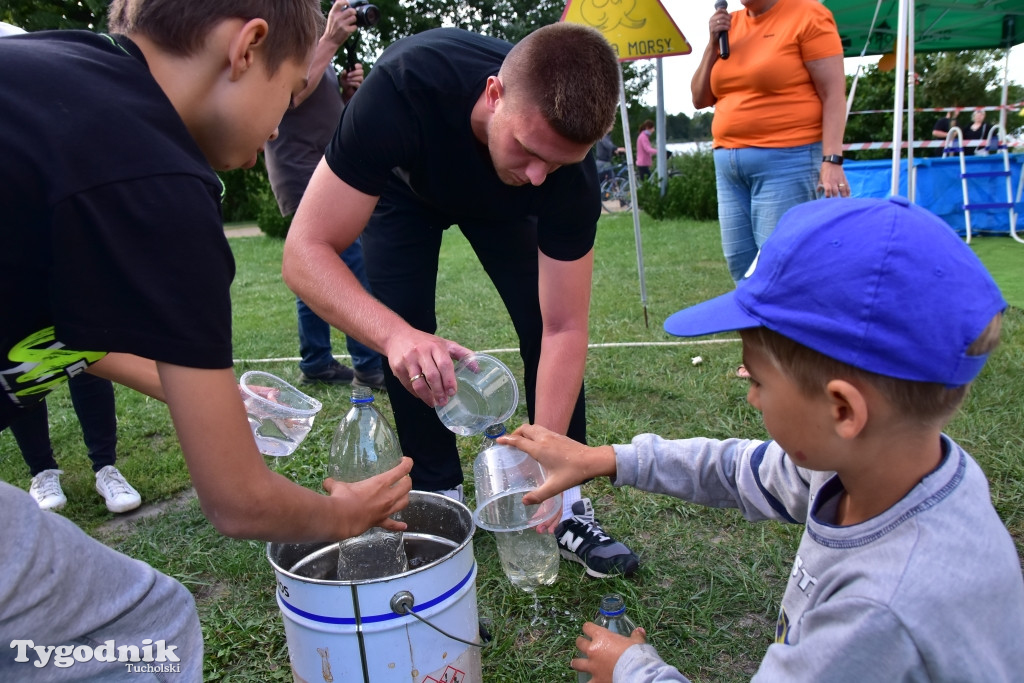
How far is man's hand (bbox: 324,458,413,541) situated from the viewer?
1498mm

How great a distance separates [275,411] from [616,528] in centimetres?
128

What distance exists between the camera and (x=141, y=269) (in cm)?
104

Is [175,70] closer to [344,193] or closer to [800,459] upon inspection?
[344,193]

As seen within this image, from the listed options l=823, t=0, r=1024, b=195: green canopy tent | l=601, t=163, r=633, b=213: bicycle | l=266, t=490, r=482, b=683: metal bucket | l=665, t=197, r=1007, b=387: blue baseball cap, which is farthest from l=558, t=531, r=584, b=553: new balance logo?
l=601, t=163, r=633, b=213: bicycle

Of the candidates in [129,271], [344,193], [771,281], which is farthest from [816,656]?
[344,193]

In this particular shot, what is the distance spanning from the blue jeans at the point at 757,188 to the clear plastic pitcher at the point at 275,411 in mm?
2486

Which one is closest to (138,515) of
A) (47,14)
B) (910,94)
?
(910,94)

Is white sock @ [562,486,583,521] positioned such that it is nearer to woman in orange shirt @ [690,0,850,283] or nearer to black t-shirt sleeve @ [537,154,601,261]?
black t-shirt sleeve @ [537,154,601,261]

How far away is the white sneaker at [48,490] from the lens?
9.88 feet

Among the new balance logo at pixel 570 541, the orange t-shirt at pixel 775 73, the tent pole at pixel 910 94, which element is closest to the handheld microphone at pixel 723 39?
the orange t-shirt at pixel 775 73

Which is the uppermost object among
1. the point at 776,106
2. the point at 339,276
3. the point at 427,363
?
the point at 776,106

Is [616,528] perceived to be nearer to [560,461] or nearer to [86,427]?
[560,461]

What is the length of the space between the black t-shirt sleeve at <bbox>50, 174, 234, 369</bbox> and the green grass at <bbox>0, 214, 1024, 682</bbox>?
1.37 meters

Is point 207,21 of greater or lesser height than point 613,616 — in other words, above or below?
above
